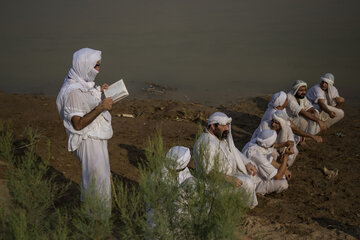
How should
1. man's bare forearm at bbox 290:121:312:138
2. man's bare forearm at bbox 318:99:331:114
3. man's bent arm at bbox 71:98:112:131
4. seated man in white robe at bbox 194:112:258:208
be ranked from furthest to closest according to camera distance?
man's bare forearm at bbox 318:99:331:114
man's bare forearm at bbox 290:121:312:138
seated man in white robe at bbox 194:112:258:208
man's bent arm at bbox 71:98:112:131

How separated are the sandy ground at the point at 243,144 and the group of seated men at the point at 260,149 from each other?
1.06 ft

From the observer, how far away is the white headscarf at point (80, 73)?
4.74 m

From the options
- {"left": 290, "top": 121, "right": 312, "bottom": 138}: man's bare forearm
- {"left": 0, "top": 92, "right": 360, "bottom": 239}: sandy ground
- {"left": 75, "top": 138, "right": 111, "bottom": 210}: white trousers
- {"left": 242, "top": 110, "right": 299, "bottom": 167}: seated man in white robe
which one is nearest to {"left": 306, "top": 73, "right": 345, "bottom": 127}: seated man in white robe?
{"left": 0, "top": 92, "right": 360, "bottom": 239}: sandy ground

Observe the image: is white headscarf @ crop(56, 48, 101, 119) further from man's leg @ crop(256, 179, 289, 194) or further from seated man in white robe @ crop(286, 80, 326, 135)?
seated man in white robe @ crop(286, 80, 326, 135)

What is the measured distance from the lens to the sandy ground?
5789 millimetres

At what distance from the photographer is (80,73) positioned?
4812 mm

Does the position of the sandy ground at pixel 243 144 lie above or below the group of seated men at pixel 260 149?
below

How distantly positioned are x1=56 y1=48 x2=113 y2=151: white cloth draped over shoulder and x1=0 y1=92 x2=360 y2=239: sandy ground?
721 millimetres

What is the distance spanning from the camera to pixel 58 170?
6953 mm

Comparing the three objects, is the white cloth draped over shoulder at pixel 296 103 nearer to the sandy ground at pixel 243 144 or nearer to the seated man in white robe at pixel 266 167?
the sandy ground at pixel 243 144

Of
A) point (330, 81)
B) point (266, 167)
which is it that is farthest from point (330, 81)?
point (266, 167)

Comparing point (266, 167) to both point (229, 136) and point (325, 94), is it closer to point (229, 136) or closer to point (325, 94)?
point (229, 136)

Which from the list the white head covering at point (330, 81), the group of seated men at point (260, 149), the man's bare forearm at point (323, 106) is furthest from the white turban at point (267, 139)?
the white head covering at point (330, 81)

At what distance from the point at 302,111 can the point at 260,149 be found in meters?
3.01
